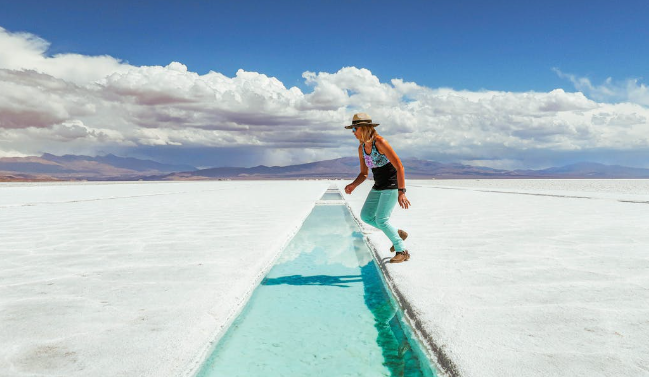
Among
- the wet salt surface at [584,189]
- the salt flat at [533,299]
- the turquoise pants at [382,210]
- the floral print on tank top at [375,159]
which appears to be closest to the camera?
the salt flat at [533,299]

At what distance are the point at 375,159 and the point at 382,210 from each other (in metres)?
0.51

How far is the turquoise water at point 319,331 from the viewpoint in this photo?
239 centimetres

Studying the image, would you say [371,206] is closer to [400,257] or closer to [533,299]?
[400,257]

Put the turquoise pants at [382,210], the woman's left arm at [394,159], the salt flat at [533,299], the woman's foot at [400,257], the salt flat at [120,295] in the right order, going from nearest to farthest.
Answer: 1. the salt flat at [533,299]
2. the salt flat at [120,295]
3. the woman's left arm at [394,159]
4. the turquoise pants at [382,210]
5. the woman's foot at [400,257]

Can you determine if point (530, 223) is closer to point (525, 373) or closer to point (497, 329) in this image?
point (497, 329)

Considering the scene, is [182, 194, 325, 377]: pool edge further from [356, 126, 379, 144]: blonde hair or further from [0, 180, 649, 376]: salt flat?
[356, 126, 379, 144]: blonde hair

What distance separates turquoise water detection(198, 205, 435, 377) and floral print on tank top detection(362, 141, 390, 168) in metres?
1.08

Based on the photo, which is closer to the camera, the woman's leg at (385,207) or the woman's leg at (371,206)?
the woman's leg at (385,207)

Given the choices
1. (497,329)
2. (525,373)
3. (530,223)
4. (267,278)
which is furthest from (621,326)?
(530,223)

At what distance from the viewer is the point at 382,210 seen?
4582 mm

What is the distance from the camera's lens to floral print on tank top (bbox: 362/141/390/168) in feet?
14.7

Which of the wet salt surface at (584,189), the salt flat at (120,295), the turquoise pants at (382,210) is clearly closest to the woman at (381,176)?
the turquoise pants at (382,210)

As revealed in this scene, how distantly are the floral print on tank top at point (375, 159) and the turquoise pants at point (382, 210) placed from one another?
27cm

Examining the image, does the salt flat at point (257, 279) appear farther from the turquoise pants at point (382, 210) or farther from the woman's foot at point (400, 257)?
the turquoise pants at point (382, 210)
